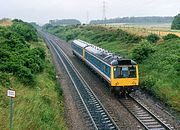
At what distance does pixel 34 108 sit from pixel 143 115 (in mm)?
6736

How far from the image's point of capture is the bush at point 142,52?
35.0 meters

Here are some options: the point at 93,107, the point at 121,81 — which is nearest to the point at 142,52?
the point at 121,81

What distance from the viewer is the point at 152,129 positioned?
18.4m

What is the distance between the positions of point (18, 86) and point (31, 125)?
6.96m

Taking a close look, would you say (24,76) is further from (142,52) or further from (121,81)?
(142,52)

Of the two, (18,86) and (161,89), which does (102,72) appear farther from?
(18,86)

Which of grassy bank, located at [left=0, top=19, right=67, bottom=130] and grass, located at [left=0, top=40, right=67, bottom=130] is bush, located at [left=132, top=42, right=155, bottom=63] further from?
grass, located at [left=0, top=40, right=67, bottom=130]

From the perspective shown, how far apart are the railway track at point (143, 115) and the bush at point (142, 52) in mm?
9618

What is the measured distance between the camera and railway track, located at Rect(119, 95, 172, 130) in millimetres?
18903

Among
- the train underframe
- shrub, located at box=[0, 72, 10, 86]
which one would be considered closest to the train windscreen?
the train underframe

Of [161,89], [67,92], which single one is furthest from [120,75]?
[67,92]

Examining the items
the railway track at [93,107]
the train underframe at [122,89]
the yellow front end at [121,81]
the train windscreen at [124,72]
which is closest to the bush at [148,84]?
the train underframe at [122,89]

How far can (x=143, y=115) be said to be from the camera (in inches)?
835

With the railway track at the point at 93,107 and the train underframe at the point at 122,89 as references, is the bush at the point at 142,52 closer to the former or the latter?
the railway track at the point at 93,107
